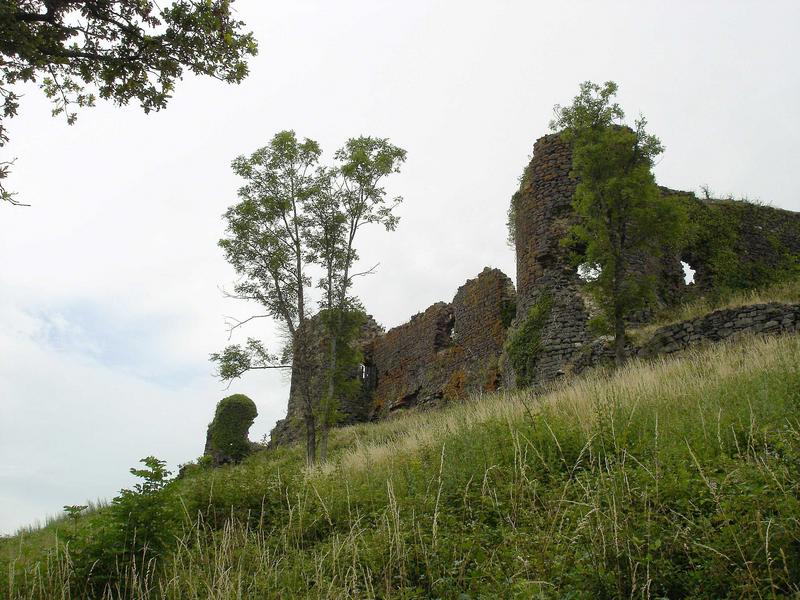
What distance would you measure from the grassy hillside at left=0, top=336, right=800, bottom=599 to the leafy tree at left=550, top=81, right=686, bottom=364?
5.87m

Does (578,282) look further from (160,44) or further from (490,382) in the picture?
(160,44)

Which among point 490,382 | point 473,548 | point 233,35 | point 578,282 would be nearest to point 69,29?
point 233,35

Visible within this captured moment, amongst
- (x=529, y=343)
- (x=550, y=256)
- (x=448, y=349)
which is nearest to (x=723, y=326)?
(x=529, y=343)

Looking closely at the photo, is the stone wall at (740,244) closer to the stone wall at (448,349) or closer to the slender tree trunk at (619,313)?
the stone wall at (448,349)

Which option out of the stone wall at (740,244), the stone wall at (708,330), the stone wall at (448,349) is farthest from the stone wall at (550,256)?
the stone wall at (740,244)

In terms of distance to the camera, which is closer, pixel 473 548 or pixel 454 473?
pixel 473 548

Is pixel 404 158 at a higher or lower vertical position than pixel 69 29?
higher

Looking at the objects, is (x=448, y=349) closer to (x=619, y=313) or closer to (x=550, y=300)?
(x=550, y=300)

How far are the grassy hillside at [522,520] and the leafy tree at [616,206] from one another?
587 cm

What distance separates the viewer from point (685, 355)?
13.0m

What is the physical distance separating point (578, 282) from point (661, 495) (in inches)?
492

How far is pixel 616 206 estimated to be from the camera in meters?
14.5

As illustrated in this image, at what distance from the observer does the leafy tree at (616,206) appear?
1414 centimetres

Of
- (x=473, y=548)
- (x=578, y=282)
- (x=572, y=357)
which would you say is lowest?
(x=473, y=548)
